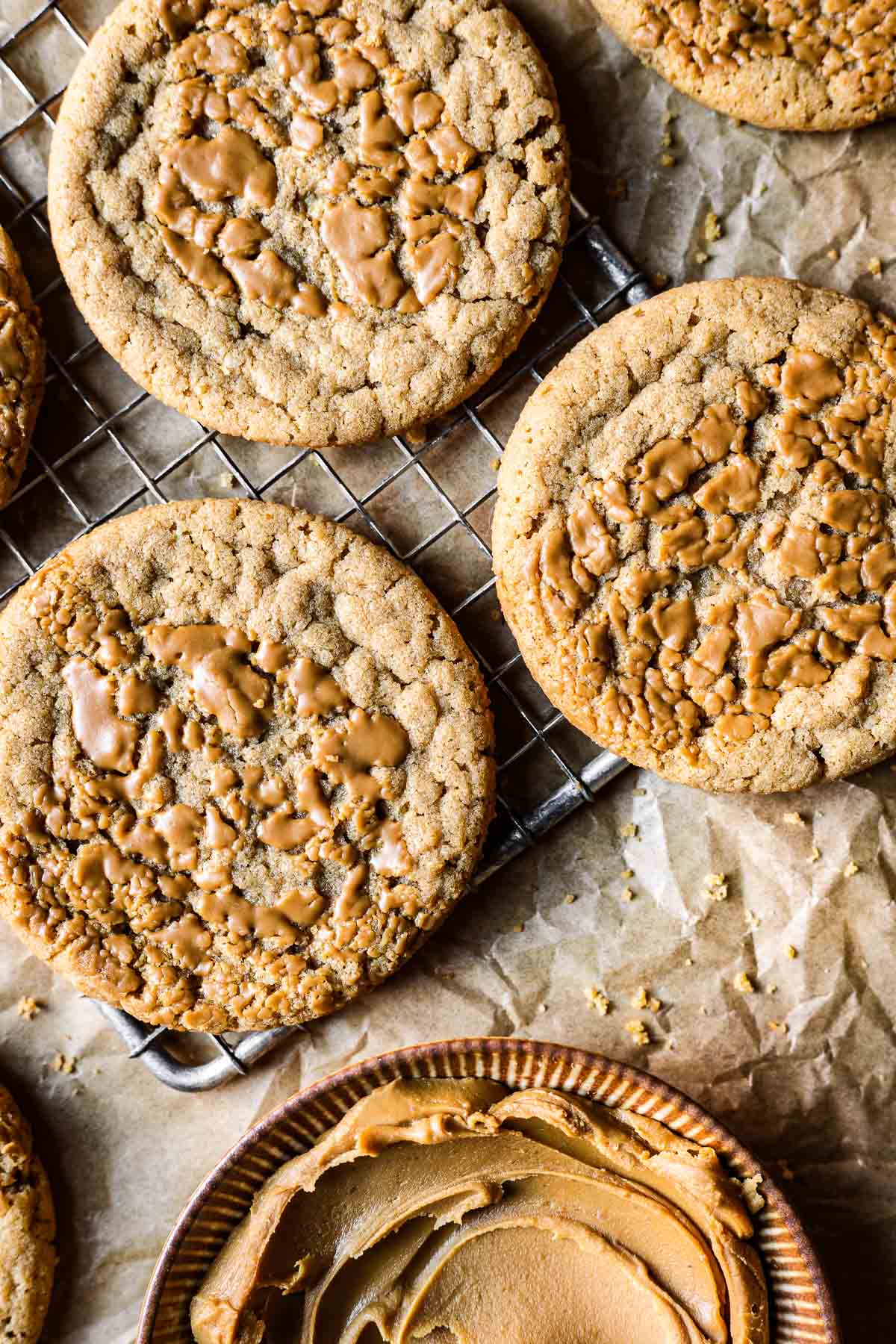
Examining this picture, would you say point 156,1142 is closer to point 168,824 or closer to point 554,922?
point 168,824

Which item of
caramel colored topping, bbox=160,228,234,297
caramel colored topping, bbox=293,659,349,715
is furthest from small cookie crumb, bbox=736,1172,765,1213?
caramel colored topping, bbox=160,228,234,297

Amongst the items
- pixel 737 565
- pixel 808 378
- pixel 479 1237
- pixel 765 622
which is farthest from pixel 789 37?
pixel 479 1237

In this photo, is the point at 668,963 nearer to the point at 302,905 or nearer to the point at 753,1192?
the point at 753,1192

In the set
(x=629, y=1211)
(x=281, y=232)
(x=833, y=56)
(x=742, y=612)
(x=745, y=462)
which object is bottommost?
(x=629, y=1211)

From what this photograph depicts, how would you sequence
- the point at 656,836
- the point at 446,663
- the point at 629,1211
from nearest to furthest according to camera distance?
1. the point at 629,1211
2. the point at 446,663
3. the point at 656,836

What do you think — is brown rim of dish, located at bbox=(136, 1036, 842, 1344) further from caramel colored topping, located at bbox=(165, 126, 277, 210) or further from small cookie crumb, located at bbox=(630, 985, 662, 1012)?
caramel colored topping, located at bbox=(165, 126, 277, 210)

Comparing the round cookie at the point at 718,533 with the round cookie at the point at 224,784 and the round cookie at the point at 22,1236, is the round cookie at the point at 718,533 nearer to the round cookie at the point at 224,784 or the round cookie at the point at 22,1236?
the round cookie at the point at 224,784

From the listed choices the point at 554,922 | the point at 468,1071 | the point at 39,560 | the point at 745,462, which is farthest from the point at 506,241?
the point at 468,1071
